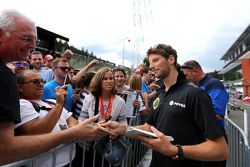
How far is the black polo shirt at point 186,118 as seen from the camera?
1.84m

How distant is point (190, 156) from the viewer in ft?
5.80

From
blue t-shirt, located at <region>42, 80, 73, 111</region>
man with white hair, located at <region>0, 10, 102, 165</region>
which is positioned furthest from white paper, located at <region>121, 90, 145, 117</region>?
man with white hair, located at <region>0, 10, 102, 165</region>

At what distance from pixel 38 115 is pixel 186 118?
4.23ft

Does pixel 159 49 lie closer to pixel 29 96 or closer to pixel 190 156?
pixel 190 156

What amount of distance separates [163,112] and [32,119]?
117cm

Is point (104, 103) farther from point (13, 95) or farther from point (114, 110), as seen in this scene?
point (13, 95)

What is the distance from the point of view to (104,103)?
10.6 feet

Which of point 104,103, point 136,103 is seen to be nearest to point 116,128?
point 104,103

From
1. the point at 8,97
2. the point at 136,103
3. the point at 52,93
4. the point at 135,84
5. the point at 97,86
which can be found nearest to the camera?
the point at 8,97

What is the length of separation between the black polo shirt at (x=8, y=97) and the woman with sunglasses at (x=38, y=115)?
546mm

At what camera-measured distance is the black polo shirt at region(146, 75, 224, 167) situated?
6.03 ft

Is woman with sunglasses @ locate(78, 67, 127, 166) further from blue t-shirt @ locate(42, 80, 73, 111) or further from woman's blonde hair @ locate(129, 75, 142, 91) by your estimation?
woman's blonde hair @ locate(129, 75, 142, 91)

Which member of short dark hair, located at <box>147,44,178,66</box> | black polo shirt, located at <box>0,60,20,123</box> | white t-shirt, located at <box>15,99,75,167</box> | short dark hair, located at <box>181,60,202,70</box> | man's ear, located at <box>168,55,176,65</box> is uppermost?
short dark hair, located at <box>181,60,202,70</box>

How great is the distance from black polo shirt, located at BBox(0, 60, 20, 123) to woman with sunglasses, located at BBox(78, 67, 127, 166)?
181cm
